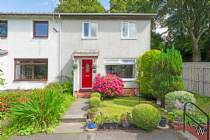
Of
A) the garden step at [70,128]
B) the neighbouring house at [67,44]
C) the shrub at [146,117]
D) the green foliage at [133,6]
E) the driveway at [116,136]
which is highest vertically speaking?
the green foliage at [133,6]

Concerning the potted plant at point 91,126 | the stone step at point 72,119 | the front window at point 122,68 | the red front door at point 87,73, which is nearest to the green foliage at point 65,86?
the red front door at point 87,73

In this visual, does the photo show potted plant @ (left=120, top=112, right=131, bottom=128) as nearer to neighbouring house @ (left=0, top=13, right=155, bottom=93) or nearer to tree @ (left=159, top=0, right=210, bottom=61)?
neighbouring house @ (left=0, top=13, right=155, bottom=93)

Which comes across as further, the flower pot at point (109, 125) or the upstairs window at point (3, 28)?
the upstairs window at point (3, 28)

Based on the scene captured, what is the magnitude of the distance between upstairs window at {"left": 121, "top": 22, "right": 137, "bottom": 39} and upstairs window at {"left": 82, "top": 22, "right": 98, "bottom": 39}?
213 centimetres

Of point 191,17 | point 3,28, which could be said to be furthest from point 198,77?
point 191,17

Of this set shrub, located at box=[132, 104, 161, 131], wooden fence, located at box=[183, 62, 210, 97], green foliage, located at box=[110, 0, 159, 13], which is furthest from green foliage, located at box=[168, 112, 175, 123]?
green foliage, located at box=[110, 0, 159, 13]

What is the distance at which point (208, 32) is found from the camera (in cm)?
3136

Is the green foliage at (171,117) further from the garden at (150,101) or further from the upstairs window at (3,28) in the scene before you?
the upstairs window at (3,28)

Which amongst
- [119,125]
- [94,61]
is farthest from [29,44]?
[119,125]

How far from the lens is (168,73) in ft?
Answer: 41.6

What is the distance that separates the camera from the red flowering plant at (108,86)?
15195 millimetres

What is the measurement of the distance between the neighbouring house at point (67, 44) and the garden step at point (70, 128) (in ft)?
24.9

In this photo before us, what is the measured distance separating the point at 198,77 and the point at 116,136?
11530 mm

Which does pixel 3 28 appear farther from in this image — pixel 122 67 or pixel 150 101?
pixel 150 101
